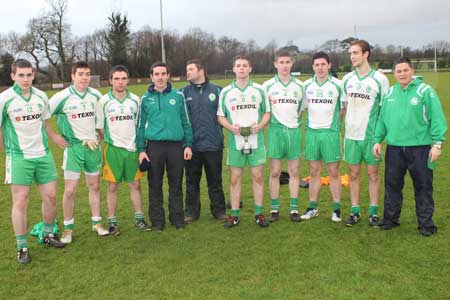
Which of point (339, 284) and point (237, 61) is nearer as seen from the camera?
point (339, 284)

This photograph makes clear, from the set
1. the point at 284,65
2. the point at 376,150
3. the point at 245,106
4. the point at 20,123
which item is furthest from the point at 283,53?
the point at 20,123

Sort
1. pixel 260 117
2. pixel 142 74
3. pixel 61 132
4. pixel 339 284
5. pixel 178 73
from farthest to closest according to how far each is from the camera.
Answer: pixel 178 73 < pixel 142 74 < pixel 260 117 < pixel 61 132 < pixel 339 284

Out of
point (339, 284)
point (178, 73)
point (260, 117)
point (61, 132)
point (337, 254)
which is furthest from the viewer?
point (178, 73)

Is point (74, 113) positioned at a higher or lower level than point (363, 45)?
lower

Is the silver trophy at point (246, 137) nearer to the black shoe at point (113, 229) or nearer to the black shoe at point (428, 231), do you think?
the black shoe at point (113, 229)

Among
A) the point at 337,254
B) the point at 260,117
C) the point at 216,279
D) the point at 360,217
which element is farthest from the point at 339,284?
the point at 260,117

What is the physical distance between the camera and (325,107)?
5672 mm

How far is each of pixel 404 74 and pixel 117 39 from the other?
65684mm

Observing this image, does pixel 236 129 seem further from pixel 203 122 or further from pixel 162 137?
pixel 162 137

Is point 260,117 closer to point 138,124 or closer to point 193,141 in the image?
point 193,141

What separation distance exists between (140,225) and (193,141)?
51.7 inches

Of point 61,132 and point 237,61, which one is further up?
point 237,61

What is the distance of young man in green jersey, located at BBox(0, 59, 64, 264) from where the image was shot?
4.84 meters

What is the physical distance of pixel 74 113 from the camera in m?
5.32
